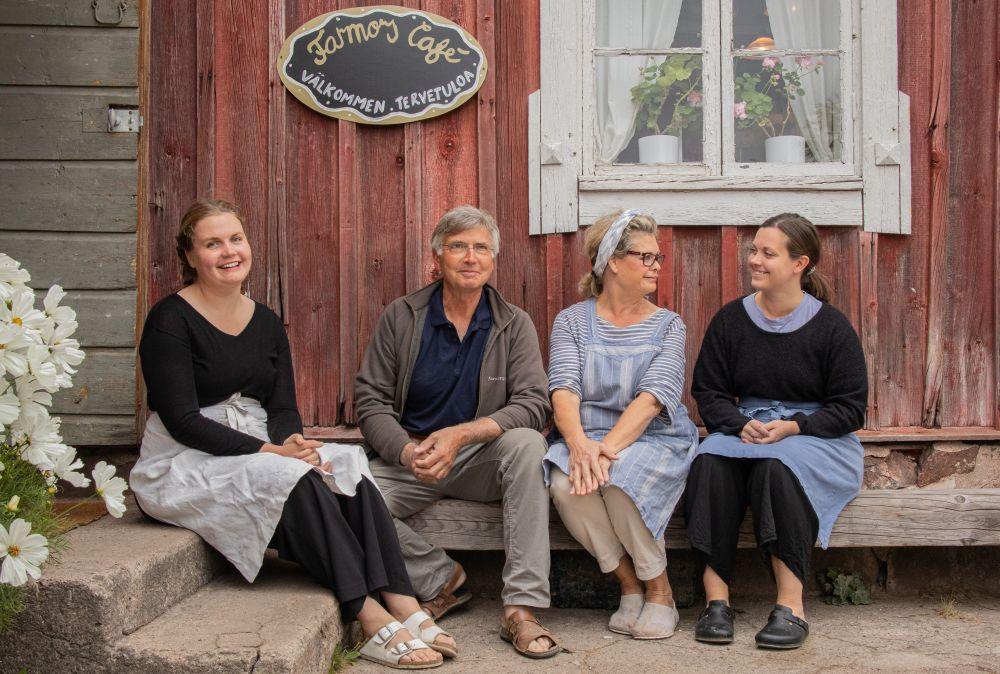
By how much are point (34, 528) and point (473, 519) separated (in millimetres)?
1575

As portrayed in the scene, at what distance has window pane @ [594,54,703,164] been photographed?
13.5ft

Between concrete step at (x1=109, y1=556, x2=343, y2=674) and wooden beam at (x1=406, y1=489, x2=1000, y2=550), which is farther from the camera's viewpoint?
wooden beam at (x1=406, y1=489, x2=1000, y2=550)

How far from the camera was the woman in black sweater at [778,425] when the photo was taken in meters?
3.30

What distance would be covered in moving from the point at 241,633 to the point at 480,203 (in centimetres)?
211

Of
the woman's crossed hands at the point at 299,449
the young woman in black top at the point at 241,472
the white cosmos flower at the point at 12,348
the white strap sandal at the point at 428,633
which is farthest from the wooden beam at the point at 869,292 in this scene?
the white cosmos flower at the point at 12,348

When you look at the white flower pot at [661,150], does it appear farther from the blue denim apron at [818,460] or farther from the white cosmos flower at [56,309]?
the white cosmos flower at [56,309]

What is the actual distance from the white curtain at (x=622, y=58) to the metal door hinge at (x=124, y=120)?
1.96 metres

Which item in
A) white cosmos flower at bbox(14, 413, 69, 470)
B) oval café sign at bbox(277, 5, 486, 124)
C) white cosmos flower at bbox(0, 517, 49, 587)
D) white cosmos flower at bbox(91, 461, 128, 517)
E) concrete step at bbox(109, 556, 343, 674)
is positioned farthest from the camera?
oval café sign at bbox(277, 5, 486, 124)

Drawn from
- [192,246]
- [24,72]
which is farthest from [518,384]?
[24,72]

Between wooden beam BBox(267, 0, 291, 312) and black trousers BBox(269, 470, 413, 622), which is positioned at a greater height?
wooden beam BBox(267, 0, 291, 312)

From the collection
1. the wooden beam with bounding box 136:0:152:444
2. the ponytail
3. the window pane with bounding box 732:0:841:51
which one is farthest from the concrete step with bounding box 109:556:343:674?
the window pane with bounding box 732:0:841:51

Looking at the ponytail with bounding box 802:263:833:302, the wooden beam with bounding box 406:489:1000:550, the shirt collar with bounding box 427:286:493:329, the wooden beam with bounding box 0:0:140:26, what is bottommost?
the wooden beam with bounding box 406:489:1000:550

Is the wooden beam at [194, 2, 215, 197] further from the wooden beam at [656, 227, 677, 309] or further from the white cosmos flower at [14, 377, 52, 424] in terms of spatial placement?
the wooden beam at [656, 227, 677, 309]

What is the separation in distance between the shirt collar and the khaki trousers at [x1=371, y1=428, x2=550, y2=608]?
50 centimetres
